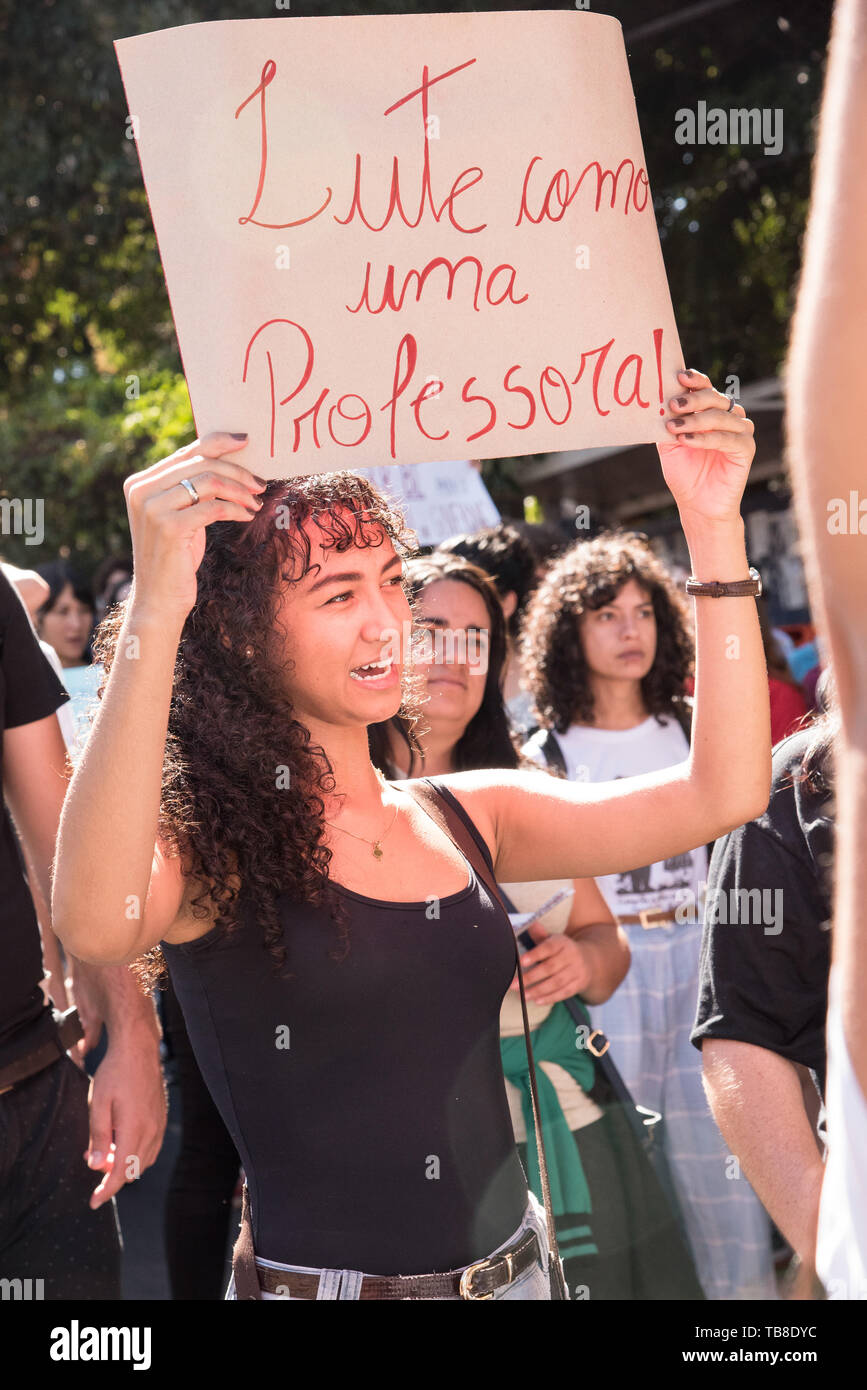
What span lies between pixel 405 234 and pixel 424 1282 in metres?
1.32

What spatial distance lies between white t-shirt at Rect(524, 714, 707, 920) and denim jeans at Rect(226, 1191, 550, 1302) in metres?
1.76

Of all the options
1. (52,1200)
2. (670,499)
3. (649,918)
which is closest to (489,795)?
(52,1200)

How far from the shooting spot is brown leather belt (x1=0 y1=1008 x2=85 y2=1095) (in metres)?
2.14

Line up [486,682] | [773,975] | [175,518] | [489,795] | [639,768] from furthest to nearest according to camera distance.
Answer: [639,768] → [486,682] → [489,795] → [773,975] → [175,518]

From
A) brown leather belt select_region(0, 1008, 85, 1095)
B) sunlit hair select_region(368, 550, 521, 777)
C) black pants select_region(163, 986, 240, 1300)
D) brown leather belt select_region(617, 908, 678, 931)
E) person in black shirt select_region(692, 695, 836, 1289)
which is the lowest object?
black pants select_region(163, 986, 240, 1300)

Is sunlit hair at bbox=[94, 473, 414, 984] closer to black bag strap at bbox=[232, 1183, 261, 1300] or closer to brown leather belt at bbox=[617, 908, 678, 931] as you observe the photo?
black bag strap at bbox=[232, 1183, 261, 1300]

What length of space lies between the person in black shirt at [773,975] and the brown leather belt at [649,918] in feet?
5.50

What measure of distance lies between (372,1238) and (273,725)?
2.24 ft

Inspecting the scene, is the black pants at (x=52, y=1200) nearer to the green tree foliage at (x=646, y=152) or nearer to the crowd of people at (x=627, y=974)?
the crowd of people at (x=627, y=974)

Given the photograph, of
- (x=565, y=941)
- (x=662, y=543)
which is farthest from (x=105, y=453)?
(x=565, y=941)

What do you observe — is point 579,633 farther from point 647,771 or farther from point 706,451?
point 706,451

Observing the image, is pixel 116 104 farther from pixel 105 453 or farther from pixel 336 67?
pixel 336 67

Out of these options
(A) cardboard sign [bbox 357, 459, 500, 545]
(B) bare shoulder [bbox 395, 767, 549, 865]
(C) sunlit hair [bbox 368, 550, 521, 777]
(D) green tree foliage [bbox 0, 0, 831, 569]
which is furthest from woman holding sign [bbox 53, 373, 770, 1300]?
(D) green tree foliage [bbox 0, 0, 831, 569]

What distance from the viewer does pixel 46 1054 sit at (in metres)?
2.22
